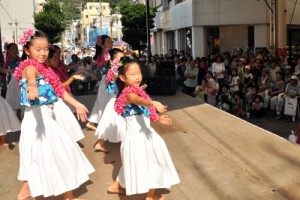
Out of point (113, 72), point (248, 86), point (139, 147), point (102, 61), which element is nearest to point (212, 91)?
point (248, 86)

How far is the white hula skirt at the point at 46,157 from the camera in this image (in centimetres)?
336

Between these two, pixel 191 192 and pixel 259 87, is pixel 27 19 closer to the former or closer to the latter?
pixel 259 87

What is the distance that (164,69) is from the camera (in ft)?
35.2

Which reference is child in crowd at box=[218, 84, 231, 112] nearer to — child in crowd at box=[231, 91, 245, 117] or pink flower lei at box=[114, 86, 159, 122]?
child in crowd at box=[231, 91, 245, 117]

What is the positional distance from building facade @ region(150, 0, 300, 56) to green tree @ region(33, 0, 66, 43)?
14512 mm

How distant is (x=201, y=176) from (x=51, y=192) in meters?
1.65

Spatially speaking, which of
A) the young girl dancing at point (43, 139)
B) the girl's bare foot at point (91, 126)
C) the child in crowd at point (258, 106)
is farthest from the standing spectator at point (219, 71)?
the young girl dancing at point (43, 139)

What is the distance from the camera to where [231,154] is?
482 centimetres

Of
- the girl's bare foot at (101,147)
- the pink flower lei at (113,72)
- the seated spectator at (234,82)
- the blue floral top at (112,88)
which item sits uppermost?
the pink flower lei at (113,72)

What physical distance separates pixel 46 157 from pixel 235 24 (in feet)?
50.7

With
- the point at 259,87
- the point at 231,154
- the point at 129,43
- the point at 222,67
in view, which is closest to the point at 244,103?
the point at 259,87

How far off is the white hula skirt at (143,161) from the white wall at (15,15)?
106ft

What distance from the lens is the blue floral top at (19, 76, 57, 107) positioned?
3.41 meters

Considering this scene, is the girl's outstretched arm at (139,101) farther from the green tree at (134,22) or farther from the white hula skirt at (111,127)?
the green tree at (134,22)
